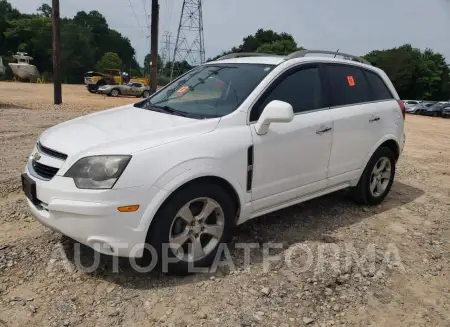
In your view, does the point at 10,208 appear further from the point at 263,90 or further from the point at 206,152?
the point at 263,90

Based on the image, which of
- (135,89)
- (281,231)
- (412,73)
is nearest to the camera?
(281,231)

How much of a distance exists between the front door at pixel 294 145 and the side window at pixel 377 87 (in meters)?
0.99

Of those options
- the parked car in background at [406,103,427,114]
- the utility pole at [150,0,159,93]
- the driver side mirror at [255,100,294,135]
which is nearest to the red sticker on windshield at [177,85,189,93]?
the driver side mirror at [255,100,294,135]

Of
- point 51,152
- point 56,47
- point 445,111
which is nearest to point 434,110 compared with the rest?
point 445,111

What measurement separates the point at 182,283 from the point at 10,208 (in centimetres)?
227

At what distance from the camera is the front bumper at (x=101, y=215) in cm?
274

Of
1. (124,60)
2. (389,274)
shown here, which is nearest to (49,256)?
(389,274)

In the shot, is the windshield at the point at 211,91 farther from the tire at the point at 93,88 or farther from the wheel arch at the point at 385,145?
the tire at the point at 93,88

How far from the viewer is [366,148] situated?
15.0 feet

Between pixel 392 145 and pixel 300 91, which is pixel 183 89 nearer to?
pixel 300 91

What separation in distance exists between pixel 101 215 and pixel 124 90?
32.9 m

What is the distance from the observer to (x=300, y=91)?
156 inches

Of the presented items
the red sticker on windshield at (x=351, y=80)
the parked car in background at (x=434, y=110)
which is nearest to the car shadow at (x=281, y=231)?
the red sticker on windshield at (x=351, y=80)

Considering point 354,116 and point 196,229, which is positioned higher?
point 354,116
